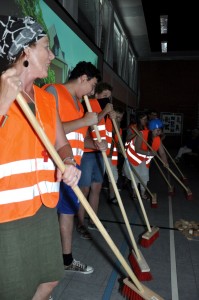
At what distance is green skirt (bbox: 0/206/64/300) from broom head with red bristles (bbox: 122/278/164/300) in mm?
743

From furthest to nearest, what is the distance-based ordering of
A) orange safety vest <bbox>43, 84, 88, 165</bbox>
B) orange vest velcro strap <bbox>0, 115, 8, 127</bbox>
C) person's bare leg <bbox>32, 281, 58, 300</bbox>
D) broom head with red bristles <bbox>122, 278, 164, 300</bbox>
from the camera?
orange safety vest <bbox>43, 84, 88, 165</bbox>, broom head with red bristles <bbox>122, 278, 164, 300</bbox>, person's bare leg <bbox>32, 281, 58, 300</bbox>, orange vest velcro strap <bbox>0, 115, 8, 127</bbox>

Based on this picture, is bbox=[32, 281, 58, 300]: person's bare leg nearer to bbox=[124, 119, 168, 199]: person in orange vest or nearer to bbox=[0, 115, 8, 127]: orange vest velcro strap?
bbox=[0, 115, 8, 127]: orange vest velcro strap

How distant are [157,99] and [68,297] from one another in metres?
15.5

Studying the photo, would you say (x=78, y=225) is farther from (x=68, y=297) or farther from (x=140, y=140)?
(x=140, y=140)

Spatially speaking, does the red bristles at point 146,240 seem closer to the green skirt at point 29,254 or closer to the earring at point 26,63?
the green skirt at point 29,254

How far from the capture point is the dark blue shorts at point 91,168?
3.19 metres

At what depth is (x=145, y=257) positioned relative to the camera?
294 cm

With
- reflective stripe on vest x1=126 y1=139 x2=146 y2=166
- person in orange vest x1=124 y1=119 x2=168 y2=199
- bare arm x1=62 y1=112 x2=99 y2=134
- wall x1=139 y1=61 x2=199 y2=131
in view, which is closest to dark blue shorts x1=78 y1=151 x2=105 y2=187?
bare arm x1=62 y1=112 x2=99 y2=134

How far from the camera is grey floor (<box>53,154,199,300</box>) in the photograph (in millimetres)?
2339

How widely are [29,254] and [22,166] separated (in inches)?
15.6

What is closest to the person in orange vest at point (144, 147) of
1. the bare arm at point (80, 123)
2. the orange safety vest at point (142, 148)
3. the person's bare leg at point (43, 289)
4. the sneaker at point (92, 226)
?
the orange safety vest at point (142, 148)

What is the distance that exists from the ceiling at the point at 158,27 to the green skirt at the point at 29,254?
9.02m

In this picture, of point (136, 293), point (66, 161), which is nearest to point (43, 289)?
point (66, 161)

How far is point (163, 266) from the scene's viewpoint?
277 cm
